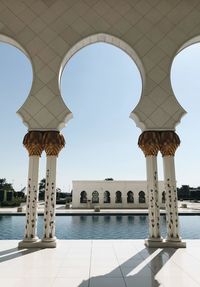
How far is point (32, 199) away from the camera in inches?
255

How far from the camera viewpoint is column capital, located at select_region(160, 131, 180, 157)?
21.8ft

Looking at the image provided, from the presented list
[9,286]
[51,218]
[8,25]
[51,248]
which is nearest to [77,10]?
[8,25]

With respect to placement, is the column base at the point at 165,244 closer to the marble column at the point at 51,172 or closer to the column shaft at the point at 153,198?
the column shaft at the point at 153,198

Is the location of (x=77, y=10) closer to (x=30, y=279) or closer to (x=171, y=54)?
(x=171, y=54)

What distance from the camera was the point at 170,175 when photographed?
6.65 meters

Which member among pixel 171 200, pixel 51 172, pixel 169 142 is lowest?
pixel 171 200

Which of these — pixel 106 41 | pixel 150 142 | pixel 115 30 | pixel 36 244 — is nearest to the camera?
pixel 36 244

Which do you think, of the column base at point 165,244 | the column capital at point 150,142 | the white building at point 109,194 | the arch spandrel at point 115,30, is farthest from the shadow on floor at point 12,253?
the white building at point 109,194

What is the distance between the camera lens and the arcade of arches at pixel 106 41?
6.55m

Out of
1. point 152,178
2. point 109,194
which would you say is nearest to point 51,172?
point 152,178

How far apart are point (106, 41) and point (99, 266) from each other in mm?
5521

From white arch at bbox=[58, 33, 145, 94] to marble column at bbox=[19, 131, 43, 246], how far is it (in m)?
1.57

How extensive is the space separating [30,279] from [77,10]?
631 centimetres

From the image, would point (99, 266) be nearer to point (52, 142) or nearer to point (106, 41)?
point (52, 142)
